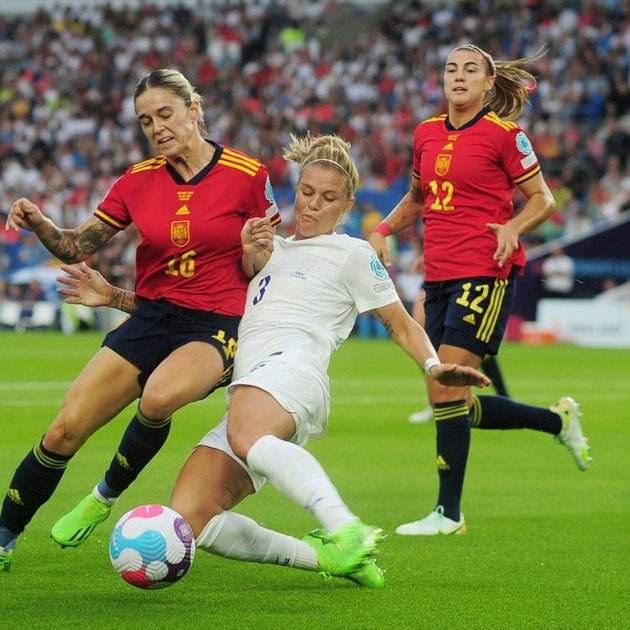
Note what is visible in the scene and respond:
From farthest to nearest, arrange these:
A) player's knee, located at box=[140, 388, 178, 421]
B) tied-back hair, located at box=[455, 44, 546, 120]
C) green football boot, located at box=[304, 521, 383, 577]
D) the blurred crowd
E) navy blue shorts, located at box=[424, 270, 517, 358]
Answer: the blurred crowd
tied-back hair, located at box=[455, 44, 546, 120]
navy blue shorts, located at box=[424, 270, 517, 358]
player's knee, located at box=[140, 388, 178, 421]
green football boot, located at box=[304, 521, 383, 577]

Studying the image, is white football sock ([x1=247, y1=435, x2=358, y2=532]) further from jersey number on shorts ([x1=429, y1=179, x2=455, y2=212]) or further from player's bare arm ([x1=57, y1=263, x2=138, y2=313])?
jersey number on shorts ([x1=429, y1=179, x2=455, y2=212])

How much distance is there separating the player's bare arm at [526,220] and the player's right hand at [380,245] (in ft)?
2.13

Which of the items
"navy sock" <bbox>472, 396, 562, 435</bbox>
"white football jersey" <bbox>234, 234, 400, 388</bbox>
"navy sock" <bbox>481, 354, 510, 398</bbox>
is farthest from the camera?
"navy sock" <bbox>481, 354, 510, 398</bbox>

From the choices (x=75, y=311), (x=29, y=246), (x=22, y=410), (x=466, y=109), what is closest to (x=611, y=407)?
(x=22, y=410)

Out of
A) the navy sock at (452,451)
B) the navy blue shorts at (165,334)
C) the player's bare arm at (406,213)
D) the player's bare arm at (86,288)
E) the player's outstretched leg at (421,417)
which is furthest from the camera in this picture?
the player's outstretched leg at (421,417)

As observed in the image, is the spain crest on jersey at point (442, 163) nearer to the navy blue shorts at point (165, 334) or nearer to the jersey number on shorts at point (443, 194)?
the jersey number on shorts at point (443, 194)

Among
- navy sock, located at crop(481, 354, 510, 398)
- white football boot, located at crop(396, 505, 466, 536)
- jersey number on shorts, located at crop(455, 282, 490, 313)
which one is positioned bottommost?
navy sock, located at crop(481, 354, 510, 398)

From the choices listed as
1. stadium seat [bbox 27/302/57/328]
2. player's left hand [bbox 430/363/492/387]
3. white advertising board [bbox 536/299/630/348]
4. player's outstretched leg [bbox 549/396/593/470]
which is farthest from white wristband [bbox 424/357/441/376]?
stadium seat [bbox 27/302/57/328]

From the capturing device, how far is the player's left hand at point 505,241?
7.68 metres

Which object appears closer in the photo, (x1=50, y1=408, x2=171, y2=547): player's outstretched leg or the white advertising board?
(x1=50, y1=408, x2=171, y2=547): player's outstretched leg

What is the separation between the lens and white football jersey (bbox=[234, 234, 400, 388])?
20.0ft

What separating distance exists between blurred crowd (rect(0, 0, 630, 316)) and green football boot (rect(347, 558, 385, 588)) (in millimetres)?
20644

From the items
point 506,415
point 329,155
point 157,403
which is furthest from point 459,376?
point 506,415

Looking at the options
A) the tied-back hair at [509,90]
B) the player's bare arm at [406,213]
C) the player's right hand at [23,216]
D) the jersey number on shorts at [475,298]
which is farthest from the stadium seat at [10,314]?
the player's right hand at [23,216]
